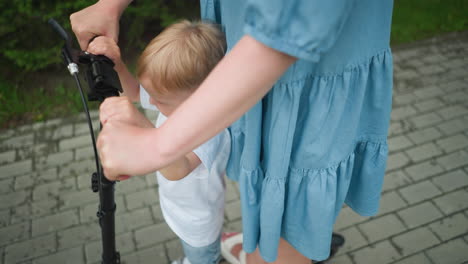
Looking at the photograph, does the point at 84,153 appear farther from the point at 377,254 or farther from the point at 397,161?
the point at 397,161

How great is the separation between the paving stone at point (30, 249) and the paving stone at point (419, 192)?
2383 millimetres

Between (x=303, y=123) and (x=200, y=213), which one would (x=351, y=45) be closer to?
(x=303, y=123)

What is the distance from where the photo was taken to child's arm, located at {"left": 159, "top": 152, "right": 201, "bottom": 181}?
1.25 meters

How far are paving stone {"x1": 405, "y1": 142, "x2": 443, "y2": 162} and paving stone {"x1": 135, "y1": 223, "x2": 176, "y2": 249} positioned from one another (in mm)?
1909

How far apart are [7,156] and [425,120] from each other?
3.45 m

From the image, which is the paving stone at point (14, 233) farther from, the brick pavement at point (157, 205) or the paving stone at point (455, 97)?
the paving stone at point (455, 97)

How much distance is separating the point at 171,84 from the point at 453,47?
4.01 meters

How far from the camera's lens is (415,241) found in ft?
8.00

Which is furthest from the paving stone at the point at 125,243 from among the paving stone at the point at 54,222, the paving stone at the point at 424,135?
the paving stone at the point at 424,135

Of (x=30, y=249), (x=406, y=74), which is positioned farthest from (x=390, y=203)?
(x=30, y=249)

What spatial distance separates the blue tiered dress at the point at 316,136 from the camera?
1067mm

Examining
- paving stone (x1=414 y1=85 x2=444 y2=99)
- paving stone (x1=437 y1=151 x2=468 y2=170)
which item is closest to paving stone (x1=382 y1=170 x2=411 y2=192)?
paving stone (x1=437 y1=151 x2=468 y2=170)

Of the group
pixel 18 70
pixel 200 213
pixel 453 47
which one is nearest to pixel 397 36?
pixel 453 47

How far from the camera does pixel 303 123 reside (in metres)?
1.18
